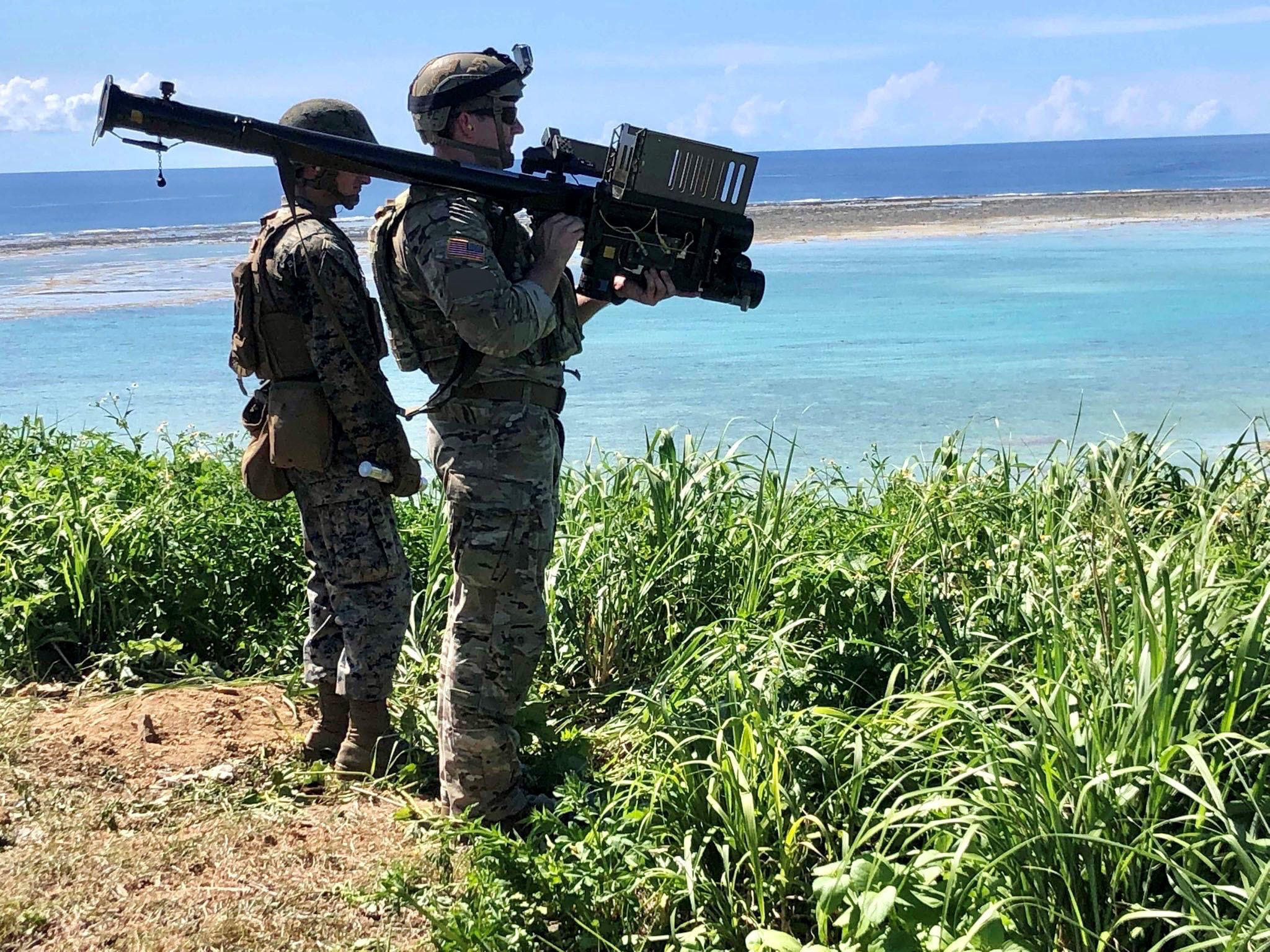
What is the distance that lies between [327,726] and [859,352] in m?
9.10

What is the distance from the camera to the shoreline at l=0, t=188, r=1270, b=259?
24734 millimetres

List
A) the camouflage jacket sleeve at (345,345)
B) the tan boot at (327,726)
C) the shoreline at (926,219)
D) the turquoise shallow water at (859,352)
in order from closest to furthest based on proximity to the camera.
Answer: the camouflage jacket sleeve at (345,345) < the tan boot at (327,726) < the turquoise shallow water at (859,352) < the shoreline at (926,219)

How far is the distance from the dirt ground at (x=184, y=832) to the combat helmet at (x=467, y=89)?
184 cm

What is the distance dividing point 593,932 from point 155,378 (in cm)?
981

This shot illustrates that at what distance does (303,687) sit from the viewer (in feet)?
14.5

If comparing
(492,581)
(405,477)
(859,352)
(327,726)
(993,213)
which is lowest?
(327,726)

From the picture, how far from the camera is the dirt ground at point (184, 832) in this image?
3.03m

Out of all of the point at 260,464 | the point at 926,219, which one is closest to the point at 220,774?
the point at 260,464

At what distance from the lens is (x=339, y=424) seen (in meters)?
3.77

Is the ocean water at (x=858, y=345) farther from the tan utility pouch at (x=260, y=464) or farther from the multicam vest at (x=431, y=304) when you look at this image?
A: the tan utility pouch at (x=260, y=464)

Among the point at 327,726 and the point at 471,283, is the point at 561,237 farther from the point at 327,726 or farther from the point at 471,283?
the point at 327,726

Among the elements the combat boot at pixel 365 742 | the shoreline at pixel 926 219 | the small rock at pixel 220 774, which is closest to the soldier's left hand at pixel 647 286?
the combat boot at pixel 365 742

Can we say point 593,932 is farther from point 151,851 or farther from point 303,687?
point 303,687

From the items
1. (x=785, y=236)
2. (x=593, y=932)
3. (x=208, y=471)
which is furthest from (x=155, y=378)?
(x=785, y=236)
